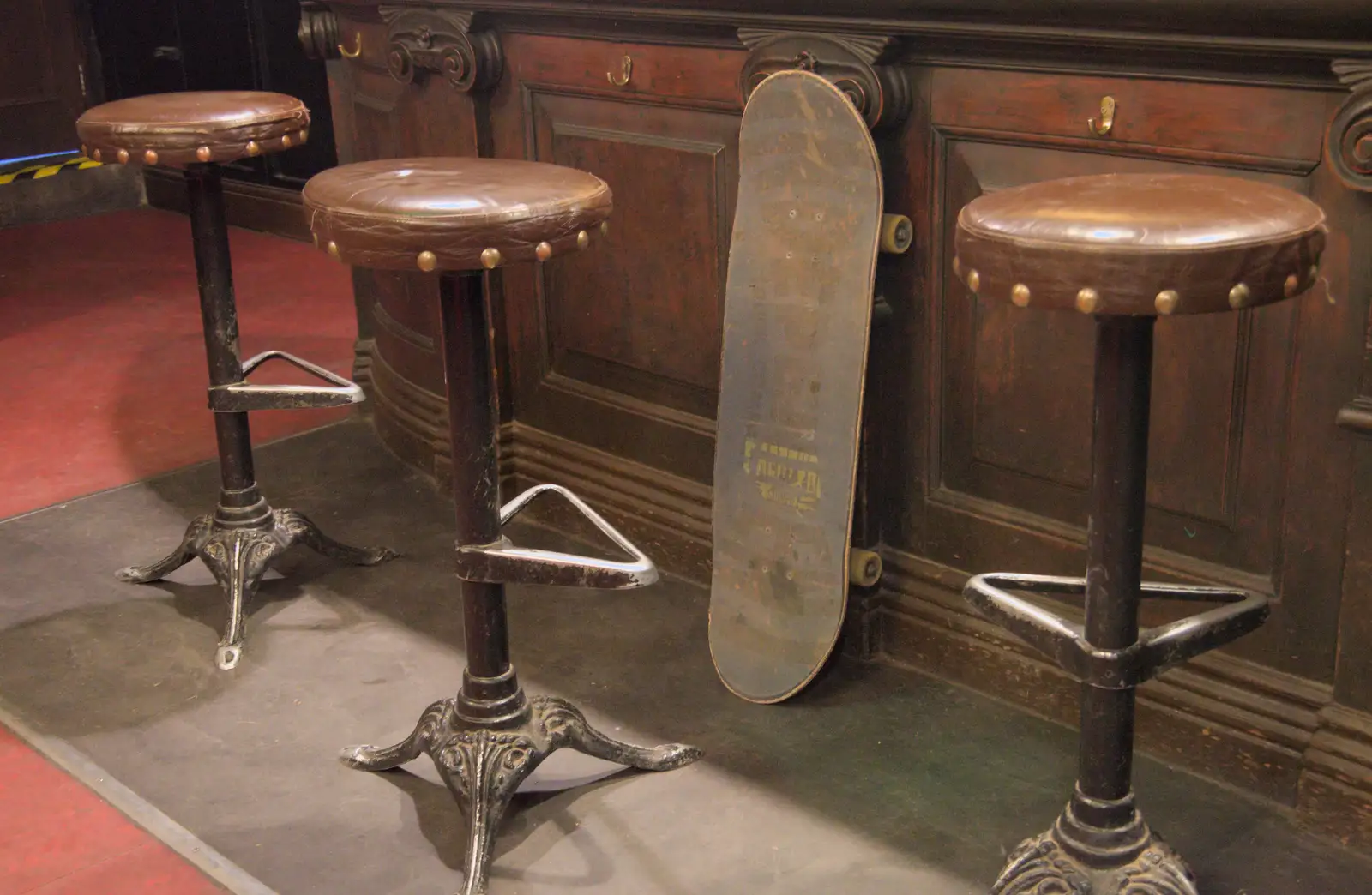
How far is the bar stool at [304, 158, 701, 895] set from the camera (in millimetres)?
2076

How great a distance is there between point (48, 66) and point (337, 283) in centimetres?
248

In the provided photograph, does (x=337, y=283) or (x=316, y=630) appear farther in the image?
(x=337, y=283)

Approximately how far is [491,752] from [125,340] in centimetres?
339

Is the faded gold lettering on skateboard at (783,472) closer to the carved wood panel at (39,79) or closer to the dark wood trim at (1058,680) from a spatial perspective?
the dark wood trim at (1058,680)

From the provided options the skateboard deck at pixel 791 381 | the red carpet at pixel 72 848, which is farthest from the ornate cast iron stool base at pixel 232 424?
the skateboard deck at pixel 791 381

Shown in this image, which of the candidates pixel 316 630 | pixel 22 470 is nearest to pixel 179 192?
pixel 22 470

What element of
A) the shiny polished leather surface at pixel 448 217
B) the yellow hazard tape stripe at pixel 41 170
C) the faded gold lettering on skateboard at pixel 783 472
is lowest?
the yellow hazard tape stripe at pixel 41 170

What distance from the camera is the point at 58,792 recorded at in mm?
2602

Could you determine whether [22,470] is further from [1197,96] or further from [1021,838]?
[1197,96]

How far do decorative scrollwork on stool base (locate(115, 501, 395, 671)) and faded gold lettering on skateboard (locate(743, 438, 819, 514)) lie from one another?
104 cm

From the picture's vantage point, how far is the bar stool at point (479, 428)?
2.08 m

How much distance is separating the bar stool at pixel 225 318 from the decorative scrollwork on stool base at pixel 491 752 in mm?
700

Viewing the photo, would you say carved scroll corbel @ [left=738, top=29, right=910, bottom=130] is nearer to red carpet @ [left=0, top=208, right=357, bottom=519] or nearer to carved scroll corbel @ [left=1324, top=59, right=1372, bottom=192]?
carved scroll corbel @ [left=1324, top=59, right=1372, bottom=192]

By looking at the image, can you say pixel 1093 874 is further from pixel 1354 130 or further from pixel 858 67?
pixel 858 67
